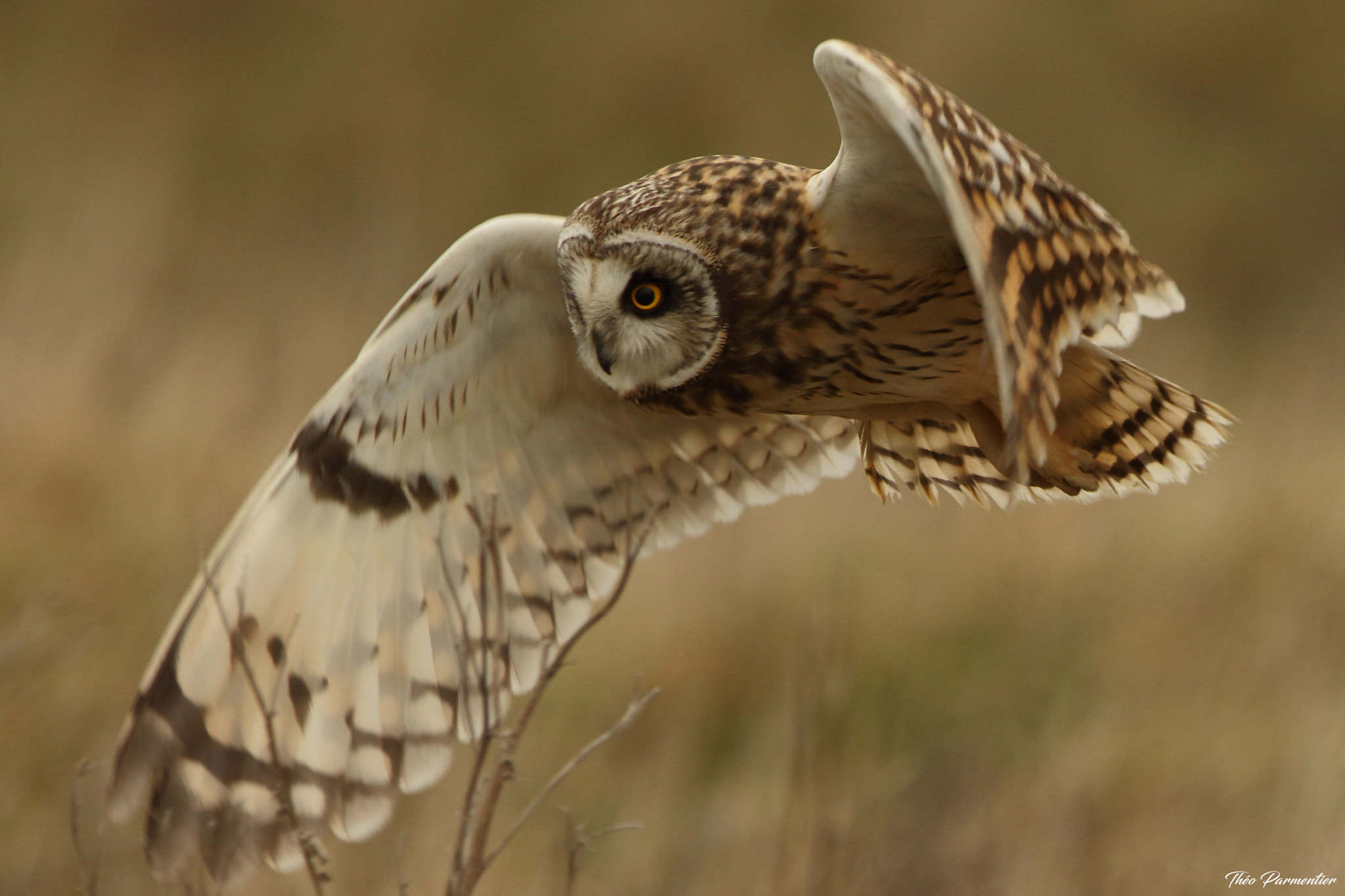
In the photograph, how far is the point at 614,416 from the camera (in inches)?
106

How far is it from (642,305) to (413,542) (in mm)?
820

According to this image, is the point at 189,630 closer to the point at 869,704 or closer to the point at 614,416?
the point at 614,416

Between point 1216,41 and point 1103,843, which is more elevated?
point 1216,41

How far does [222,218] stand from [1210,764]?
19.6 feet

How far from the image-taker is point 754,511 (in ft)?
17.3

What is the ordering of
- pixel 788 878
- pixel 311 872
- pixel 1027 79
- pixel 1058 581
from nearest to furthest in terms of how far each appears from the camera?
pixel 311 872
pixel 788 878
pixel 1058 581
pixel 1027 79

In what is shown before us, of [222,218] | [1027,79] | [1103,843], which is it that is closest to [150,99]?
[222,218]

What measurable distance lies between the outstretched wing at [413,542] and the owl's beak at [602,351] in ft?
0.99

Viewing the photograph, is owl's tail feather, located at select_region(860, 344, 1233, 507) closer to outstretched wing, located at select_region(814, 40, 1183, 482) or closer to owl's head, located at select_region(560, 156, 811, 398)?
outstretched wing, located at select_region(814, 40, 1183, 482)

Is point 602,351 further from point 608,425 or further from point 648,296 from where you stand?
point 608,425

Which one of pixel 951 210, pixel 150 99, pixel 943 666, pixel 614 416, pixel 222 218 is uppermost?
pixel 150 99

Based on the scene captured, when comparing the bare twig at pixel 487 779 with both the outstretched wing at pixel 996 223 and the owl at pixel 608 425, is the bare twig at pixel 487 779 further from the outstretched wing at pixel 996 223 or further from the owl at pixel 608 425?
the outstretched wing at pixel 996 223

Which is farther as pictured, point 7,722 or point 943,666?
point 943,666

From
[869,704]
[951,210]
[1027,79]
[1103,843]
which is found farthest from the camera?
[1027,79]
